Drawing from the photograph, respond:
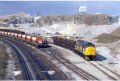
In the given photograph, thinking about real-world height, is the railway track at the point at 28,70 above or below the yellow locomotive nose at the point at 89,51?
below

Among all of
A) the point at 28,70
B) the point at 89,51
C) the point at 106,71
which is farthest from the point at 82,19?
the point at 28,70

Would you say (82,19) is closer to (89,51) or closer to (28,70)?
(89,51)

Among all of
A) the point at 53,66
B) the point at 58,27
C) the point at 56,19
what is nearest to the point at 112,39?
the point at 53,66

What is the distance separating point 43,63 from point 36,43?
25.2m

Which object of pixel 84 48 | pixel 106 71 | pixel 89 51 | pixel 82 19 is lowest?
pixel 106 71

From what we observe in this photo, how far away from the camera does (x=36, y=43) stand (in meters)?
70.2

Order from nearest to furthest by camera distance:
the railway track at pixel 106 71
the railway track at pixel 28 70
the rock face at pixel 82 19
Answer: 1. the railway track at pixel 28 70
2. the railway track at pixel 106 71
3. the rock face at pixel 82 19

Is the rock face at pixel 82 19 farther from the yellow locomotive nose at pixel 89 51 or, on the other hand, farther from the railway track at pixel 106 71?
the railway track at pixel 106 71

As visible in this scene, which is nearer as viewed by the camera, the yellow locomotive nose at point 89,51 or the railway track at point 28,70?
the railway track at point 28,70

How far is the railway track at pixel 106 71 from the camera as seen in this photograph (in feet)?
117

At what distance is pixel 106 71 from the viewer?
39.6 m

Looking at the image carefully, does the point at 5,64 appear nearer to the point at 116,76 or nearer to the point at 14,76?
the point at 14,76

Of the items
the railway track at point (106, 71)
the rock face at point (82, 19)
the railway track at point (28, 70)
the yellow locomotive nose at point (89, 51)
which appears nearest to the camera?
the railway track at point (28, 70)

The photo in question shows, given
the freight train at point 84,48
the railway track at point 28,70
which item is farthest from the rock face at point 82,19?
the railway track at point 28,70
